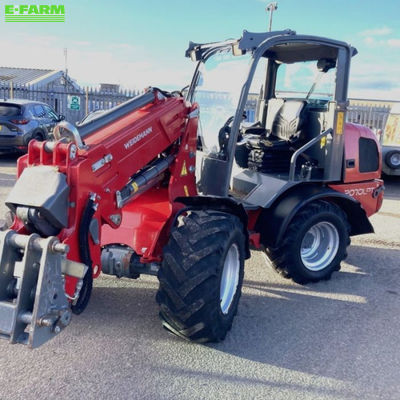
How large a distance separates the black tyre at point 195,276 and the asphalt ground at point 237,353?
230mm

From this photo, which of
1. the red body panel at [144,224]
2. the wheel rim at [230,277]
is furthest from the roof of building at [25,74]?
the wheel rim at [230,277]

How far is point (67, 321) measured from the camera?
2818 mm

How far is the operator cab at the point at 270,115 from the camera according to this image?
14.5 feet

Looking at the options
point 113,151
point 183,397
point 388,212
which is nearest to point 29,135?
point 388,212

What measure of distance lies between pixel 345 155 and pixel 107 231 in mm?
2779

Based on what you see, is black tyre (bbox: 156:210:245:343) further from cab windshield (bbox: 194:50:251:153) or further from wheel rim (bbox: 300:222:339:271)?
wheel rim (bbox: 300:222:339:271)

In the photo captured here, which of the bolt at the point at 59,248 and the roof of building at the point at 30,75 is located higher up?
the roof of building at the point at 30,75

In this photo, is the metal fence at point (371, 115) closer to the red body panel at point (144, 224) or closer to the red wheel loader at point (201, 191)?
the red wheel loader at point (201, 191)

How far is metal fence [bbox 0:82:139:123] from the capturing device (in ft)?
62.5

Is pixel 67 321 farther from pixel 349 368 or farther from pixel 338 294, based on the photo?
pixel 338 294

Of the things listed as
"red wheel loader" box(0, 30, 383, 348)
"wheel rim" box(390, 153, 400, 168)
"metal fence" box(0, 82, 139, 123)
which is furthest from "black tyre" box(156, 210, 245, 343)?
"metal fence" box(0, 82, 139, 123)

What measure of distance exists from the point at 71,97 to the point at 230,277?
54.5 ft

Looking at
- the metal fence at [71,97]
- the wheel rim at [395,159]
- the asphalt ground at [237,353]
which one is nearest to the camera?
the asphalt ground at [237,353]

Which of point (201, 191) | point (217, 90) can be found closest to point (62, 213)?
point (201, 191)
